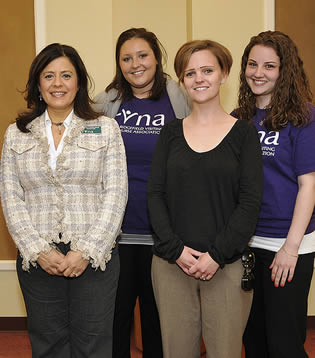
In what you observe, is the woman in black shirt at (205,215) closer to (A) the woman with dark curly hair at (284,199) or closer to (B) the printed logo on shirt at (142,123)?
(A) the woman with dark curly hair at (284,199)

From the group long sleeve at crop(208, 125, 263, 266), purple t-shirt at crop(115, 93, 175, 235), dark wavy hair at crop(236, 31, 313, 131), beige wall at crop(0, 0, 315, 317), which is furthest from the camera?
beige wall at crop(0, 0, 315, 317)

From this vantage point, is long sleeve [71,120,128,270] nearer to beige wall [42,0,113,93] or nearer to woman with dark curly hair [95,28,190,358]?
woman with dark curly hair [95,28,190,358]

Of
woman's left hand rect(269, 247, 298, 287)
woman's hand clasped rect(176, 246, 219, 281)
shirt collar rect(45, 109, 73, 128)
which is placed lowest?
woman's left hand rect(269, 247, 298, 287)

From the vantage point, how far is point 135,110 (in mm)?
2400

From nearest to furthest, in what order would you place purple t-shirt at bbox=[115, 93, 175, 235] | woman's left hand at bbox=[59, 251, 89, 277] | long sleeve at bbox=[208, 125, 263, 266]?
long sleeve at bbox=[208, 125, 263, 266], woman's left hand at bbox=[59, 251, 89, 277], purple t-shirt at bbox=[115, 93, 175, 235]

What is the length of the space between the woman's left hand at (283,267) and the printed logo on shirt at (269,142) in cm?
40

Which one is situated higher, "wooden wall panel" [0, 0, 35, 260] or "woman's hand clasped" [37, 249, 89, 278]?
"wooden wall panel" [0, 0, 35, 260]

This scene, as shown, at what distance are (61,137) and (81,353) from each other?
0.91 metres

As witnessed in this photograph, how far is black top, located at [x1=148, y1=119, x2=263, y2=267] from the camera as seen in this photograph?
6.04 feet

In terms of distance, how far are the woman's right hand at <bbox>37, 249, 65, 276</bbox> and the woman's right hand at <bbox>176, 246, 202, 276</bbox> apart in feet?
1.56

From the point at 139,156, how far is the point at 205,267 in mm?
719

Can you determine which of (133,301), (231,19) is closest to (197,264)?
(133,301)

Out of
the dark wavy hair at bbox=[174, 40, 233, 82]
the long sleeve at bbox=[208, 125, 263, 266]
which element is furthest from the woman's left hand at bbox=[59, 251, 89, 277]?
the dark wavy hair at bbox=[174, 40, 233, 82]

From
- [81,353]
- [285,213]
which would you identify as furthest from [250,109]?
[81,353]
